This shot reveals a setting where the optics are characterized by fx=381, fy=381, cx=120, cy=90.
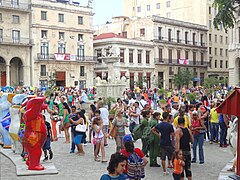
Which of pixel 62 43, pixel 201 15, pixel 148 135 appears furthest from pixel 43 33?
pixel 148 135

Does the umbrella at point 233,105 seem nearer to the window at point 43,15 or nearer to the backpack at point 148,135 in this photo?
the backpack at point 148,135

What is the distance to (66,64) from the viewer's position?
1880 inches

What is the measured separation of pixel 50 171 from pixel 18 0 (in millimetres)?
37817

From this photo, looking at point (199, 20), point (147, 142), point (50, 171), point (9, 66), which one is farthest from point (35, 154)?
point (199, 20)

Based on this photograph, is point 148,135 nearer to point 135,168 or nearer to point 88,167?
point 88,167

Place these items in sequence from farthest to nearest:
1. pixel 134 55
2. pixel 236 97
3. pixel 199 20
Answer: pixel 199 20
pixel 134 55
pixel 236 97

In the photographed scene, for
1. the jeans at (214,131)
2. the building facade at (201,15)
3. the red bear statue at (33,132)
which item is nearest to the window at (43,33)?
the building facade at (201,15)

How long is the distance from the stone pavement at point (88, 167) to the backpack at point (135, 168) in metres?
2.52

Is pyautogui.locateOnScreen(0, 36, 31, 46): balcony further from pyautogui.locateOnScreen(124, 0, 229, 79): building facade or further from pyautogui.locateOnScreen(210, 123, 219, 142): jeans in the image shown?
pyautogui.locateOnScreen(210, 123, 219, 142): jeans

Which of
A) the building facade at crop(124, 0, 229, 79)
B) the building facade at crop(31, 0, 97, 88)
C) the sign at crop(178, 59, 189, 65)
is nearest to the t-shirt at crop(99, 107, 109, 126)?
the building facade at crop(31, 0, 97, 88)

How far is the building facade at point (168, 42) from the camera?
5491cm

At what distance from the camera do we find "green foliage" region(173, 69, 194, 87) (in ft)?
181

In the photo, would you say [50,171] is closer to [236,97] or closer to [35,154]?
[35,154]

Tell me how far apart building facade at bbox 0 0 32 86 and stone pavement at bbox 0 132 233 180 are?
32623 millimetres
